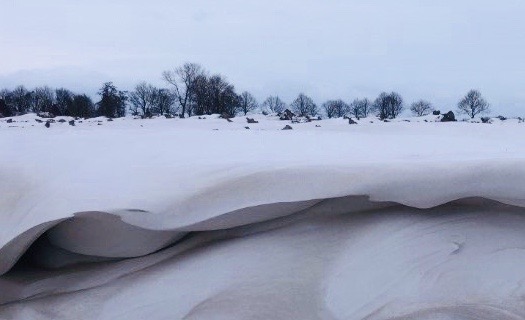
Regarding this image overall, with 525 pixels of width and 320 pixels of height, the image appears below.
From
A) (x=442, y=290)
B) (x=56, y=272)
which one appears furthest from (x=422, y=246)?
(x=56, y=272)

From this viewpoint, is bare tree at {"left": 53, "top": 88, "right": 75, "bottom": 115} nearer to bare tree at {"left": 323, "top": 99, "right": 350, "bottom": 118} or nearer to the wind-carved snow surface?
bare tree at {"left": 323, "top": 99, "right": 350, "bottom": 118}

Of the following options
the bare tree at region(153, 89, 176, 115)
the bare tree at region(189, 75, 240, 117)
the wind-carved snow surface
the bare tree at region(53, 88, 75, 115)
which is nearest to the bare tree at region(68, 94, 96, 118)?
the bare tree at region(53, 88, 75, 115)

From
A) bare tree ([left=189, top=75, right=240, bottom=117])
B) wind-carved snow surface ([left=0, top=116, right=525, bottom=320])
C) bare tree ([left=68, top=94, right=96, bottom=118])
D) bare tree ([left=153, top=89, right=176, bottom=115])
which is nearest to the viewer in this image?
→ wind-carved snow surface ([left=0, top=116, right=525, bottom=320])

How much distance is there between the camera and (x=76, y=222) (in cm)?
135

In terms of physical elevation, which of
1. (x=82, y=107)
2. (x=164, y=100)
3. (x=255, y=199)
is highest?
(x=164, y=100)

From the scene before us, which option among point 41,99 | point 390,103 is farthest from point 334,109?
point 41,99

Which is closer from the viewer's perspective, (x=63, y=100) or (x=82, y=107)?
(x=82, y=107)

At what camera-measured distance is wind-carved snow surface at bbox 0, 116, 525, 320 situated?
103cm

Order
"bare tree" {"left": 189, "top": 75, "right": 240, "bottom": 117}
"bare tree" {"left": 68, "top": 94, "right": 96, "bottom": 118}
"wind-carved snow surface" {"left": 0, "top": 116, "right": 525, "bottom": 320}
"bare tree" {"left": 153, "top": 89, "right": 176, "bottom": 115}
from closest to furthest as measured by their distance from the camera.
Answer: "wind-carved snow surface" {"left": 0, "top": 116, "right": 525, "bottom": 320}, "bare tree" {"left": 189, "top": 75, "right": 240, "bottom": 117}, "bare tree" {"left": 68, "top": 94, "right": 96, "bottom": 118}, "bare tree" {"left": 153, "top": 89, "right": 176, "bottom": 115}

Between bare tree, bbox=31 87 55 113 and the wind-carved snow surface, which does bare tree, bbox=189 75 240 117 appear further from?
the wind-carved snow surface

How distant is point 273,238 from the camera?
124cm

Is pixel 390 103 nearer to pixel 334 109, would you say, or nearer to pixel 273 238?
pixel 334 109

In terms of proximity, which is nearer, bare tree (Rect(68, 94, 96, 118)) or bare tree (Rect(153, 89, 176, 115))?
bare tree (Rect(68, 94, 96, 118))

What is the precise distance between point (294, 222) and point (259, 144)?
0.65m
